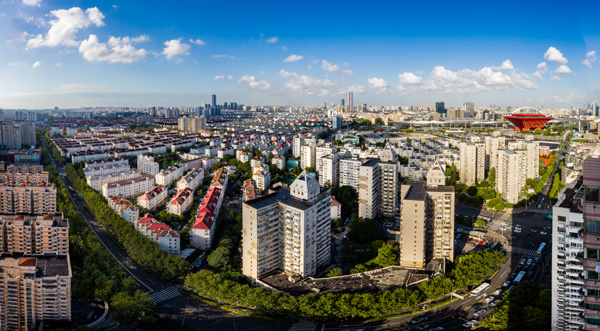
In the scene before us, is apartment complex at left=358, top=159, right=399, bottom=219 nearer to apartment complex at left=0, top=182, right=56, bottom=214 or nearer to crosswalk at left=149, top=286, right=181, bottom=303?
crosswalk at left=149, top=286, right=181, bottom=303

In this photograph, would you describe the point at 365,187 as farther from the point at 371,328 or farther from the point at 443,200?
the point at 371,328

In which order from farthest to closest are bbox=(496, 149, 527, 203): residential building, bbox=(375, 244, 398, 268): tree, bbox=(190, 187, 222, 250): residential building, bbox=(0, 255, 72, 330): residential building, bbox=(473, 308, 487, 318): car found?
bbox=(496, 149, 527, 203): residential building
bbox=(190, 187, 222, 250): residential building
bbox=(375, 244, 398, 268): tree
bbox=(473, 308, 487, 318): car
bbox=(0, 255, 72, 330): residential building

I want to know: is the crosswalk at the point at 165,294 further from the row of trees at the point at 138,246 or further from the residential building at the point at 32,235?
the residential building at the point at 32,235

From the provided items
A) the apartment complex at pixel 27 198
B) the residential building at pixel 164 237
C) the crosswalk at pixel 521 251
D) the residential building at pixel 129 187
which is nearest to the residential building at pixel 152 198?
the residential building at pixel 129 187

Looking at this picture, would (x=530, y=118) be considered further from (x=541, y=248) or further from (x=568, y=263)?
(x=568, y=263)

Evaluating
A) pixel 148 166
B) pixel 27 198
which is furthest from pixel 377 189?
pixel 148 166

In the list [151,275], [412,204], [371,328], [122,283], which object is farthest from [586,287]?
[151,275]

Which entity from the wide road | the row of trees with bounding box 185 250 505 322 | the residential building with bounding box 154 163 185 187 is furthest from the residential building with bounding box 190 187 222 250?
the residential building with bounding box 154 163 185 187
